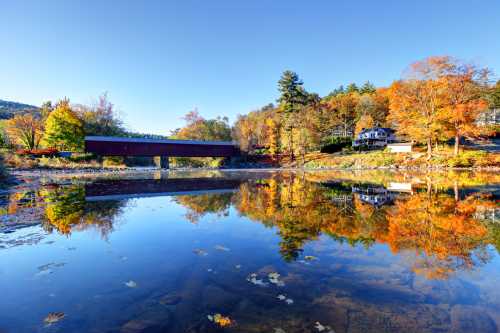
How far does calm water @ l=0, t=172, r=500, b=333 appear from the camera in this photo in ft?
9.14

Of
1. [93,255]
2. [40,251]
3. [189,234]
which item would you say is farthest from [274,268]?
[40,251]

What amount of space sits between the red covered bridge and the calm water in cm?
3196

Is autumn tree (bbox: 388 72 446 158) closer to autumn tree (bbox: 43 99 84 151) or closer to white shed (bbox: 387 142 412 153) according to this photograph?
white shed (bbox: 387 142 412 153)

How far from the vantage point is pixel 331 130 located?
55812 mm

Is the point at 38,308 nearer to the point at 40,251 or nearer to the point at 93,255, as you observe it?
the point at 93,255

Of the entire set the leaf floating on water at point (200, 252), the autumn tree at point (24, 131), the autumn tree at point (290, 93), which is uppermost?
the autumn tree at point (290, 93)

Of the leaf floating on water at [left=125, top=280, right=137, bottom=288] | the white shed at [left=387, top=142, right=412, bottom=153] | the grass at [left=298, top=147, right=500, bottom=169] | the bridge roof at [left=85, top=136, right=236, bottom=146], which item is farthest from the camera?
the white shed at [left=387, top=142, right=412, bottom=153]

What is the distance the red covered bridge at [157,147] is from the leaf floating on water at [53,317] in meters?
38.6

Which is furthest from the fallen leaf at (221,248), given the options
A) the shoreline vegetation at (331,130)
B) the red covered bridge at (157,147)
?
the red covered bridge at (157,147)

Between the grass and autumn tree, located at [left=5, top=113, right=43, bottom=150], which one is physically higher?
autumn tree, located at [left=5, top=113, right=43, bottom=150]

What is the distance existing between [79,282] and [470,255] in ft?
21.3

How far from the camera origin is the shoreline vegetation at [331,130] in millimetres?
30703

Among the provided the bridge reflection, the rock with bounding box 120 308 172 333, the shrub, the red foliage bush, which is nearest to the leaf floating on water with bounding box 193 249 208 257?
the rock with bounding box 120 308 172 333

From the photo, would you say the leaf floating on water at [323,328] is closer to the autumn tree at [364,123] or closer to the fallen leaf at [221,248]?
the fallen leaf at [221,248]
